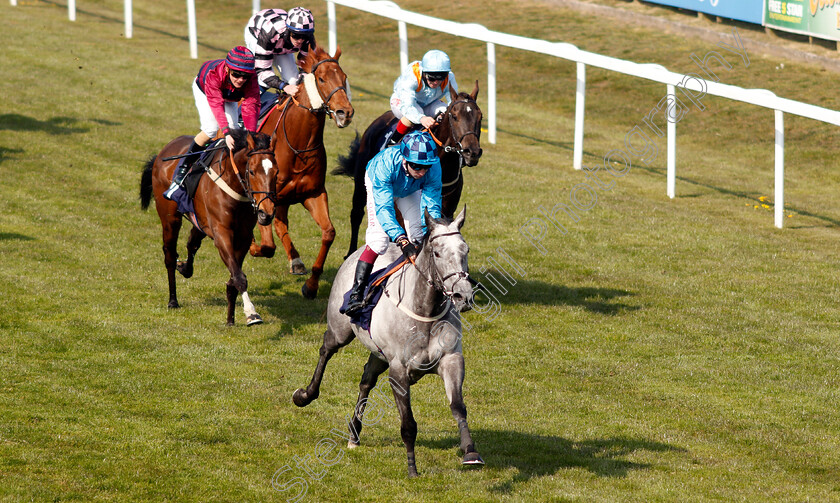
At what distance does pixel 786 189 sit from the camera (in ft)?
55.5

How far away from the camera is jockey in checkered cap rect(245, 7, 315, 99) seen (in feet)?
36.7

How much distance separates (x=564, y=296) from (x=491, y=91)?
7.43 m

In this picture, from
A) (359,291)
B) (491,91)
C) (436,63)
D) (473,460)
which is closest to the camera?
(473,460)

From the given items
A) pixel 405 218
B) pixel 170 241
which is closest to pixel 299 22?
pixel 170 241

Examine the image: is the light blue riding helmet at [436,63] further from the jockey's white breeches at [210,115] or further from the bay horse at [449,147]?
the jockey's white breeches at [210,115]

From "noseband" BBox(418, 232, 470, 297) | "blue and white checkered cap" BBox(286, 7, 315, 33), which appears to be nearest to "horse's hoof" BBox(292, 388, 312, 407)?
"noseband" BBox(418, 232, 470, 297)

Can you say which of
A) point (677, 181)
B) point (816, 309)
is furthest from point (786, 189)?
point (816, 309)

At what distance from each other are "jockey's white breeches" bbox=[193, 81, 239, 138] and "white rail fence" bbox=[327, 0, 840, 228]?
721cm

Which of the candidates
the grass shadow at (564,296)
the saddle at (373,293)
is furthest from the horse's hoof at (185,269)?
the saddle at (373,293)

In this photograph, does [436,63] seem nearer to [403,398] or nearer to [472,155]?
[472,155]

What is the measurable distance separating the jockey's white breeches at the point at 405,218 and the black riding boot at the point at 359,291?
193 mm

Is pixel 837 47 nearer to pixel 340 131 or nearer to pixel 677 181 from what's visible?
pixel 677 181

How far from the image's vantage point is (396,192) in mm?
7484

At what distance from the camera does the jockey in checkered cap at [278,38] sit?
36.7 feet
